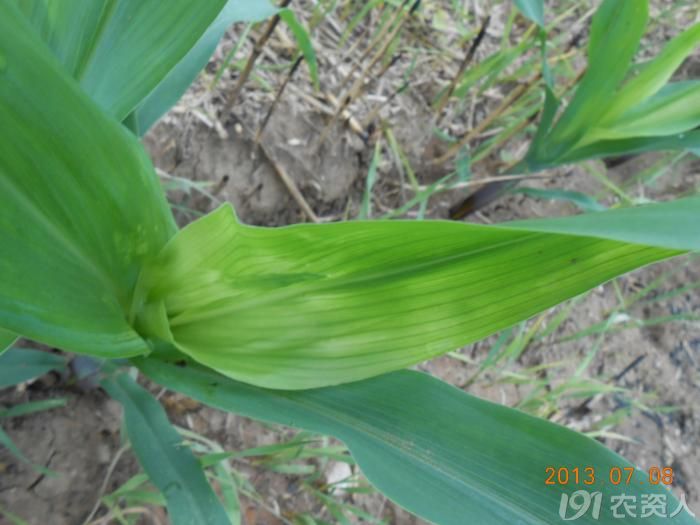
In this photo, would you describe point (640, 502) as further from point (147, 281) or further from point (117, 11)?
point (117, 11)

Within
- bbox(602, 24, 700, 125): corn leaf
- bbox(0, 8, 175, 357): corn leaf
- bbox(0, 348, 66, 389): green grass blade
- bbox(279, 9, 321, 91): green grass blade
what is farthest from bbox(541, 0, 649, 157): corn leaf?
bbox(0, 348, 66, 389): green grass blade

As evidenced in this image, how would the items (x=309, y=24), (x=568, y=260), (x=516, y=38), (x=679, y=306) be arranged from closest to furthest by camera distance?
1. (x=568, y=260)
2. (x=309, y=24)
3. (x=679, y=306)
4. (x=516, y=38)

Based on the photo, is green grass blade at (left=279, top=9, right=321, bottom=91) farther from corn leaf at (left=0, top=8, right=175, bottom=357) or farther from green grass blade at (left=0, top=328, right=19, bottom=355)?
green grass blade at (left=0, top=328, right=19, bottom=355)

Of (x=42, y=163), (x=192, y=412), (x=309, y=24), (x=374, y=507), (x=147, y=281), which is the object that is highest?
(x=309, y=24)

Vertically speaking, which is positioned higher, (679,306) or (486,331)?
(486,331)

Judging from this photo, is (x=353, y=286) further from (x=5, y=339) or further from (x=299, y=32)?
(x=299, y=32)

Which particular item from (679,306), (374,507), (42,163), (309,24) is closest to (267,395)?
(42,163)

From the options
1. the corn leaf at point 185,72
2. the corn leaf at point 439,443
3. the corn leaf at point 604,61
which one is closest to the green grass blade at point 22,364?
the corn leaf at point 439,443

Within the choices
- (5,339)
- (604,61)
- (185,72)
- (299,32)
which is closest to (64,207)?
(5,339)
